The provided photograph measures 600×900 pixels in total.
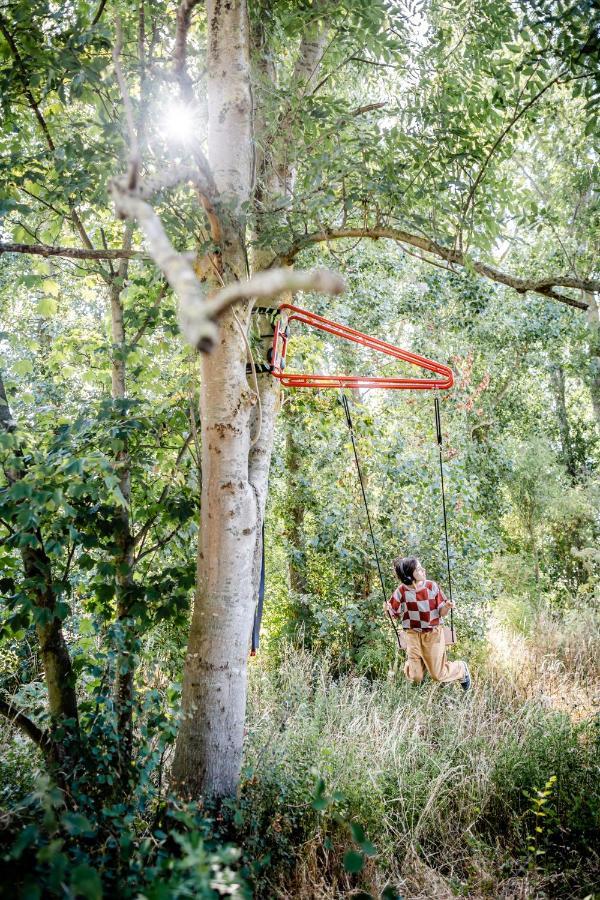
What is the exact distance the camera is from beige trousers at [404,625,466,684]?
4.41 metres

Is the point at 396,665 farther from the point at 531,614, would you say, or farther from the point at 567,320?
the point at 567,320

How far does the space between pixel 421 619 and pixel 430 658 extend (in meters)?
0.33

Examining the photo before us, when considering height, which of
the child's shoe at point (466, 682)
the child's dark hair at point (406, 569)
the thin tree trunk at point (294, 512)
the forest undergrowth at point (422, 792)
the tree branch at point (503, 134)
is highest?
the tree branch at point (503, 134)

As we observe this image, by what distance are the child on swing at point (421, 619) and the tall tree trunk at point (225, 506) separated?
2.08 m

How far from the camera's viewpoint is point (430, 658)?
4.46m

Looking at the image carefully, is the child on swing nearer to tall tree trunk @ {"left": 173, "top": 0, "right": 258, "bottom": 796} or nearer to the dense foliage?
the dense foliage

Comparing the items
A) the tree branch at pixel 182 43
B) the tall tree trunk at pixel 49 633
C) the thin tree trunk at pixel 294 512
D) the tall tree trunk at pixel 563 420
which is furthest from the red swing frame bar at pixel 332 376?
the tall tree trunk at pixel 563 420

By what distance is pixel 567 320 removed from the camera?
8477 millimetres

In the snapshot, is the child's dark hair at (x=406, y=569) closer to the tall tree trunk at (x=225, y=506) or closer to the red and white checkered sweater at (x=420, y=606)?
the red and white checkered sweater at (x=420, y=606)

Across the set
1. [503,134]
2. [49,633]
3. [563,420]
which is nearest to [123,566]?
[49,633]

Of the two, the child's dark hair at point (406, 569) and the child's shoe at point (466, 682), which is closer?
the child's dark hair at point (406, 569)

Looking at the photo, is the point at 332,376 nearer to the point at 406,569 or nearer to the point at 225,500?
the point at 225,500

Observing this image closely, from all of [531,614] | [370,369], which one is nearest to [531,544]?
[531,614]

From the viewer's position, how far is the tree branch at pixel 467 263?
107 inches
